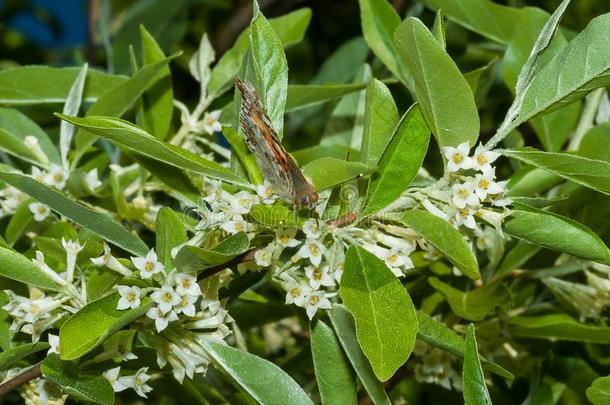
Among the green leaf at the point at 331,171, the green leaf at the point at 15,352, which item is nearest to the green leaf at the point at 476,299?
the green leaf at the point at 331,171

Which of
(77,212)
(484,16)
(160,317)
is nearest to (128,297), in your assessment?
(160,317)

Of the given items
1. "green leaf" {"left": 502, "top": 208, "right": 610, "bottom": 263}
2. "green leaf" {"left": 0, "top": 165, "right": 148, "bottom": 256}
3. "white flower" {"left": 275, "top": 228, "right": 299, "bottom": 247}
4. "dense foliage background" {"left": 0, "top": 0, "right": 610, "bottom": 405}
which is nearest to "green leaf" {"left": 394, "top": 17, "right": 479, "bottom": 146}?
"dense foliage background" {"left": 0, "top": 0, "right": 610, "bottom": 405}

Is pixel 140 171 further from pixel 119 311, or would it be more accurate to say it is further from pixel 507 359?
pixel 507 359

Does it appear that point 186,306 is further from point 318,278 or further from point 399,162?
point 399,162

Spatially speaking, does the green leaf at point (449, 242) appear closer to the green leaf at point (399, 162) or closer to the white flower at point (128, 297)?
the green leaf at point (399, 162)

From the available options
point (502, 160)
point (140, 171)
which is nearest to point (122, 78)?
point (140, 171)
